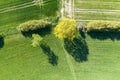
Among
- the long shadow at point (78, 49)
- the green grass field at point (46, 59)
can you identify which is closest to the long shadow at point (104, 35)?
the green grass field at point (46, 59)

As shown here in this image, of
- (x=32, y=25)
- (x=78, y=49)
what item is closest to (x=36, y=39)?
(x=32, y=25)

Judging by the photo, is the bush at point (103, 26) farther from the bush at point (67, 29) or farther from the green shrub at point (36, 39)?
the green shrub at point (36, 39)

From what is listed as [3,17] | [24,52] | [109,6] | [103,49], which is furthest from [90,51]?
[3,17]

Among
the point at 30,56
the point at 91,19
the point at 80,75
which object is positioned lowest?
the point at 80,75

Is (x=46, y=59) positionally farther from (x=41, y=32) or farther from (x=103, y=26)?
(x=103, y=26)

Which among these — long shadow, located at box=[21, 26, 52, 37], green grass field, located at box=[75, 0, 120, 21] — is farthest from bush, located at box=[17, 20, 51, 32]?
green grass field, located at box=[75, 0, 120, 21]

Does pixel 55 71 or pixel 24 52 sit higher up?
pixel 24 52

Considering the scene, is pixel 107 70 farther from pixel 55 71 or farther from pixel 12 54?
pixel 12 54
